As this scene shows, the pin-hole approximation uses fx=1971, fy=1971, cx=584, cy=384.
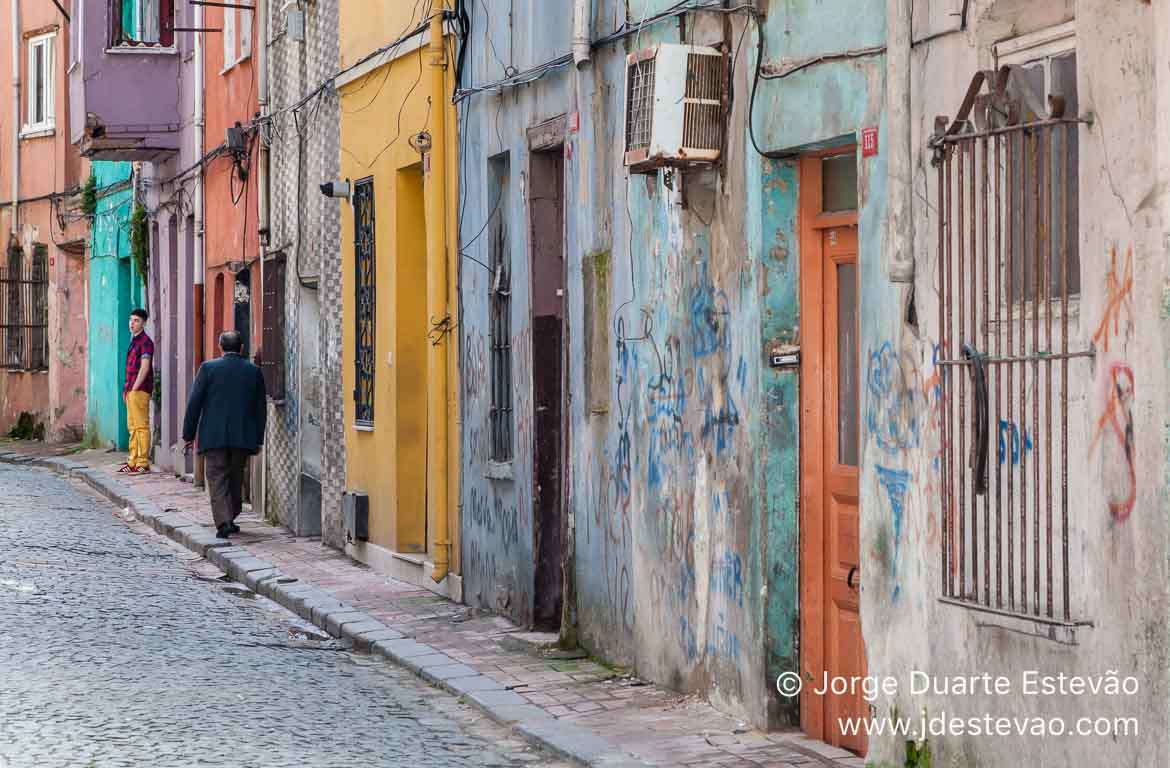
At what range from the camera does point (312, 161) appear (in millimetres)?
17500

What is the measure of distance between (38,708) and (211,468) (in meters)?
8.58

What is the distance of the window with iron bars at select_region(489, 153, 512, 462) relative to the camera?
12555 mm

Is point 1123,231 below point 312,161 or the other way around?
below

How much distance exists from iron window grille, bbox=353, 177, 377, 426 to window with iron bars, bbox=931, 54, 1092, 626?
9235 millimetres

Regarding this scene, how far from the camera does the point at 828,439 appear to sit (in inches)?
328

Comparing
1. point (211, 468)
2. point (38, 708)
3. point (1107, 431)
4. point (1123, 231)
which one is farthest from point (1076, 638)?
point (211, 468)

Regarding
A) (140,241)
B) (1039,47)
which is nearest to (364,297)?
(1039,47)

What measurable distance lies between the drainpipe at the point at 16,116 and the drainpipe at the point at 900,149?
27.7 meters

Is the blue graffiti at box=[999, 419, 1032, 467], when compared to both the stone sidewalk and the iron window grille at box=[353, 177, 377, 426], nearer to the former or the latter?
the stone sidewalk

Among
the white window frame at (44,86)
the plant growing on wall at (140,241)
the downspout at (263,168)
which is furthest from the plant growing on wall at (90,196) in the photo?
the downspout at (263,168)

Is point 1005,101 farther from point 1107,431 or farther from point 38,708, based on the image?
point 38,708

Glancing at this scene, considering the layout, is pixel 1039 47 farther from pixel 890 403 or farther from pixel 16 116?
pixel 16 116

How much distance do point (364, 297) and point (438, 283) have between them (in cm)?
239

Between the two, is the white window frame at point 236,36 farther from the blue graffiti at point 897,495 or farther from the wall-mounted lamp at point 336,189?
the blue graffiti at point 897,495
